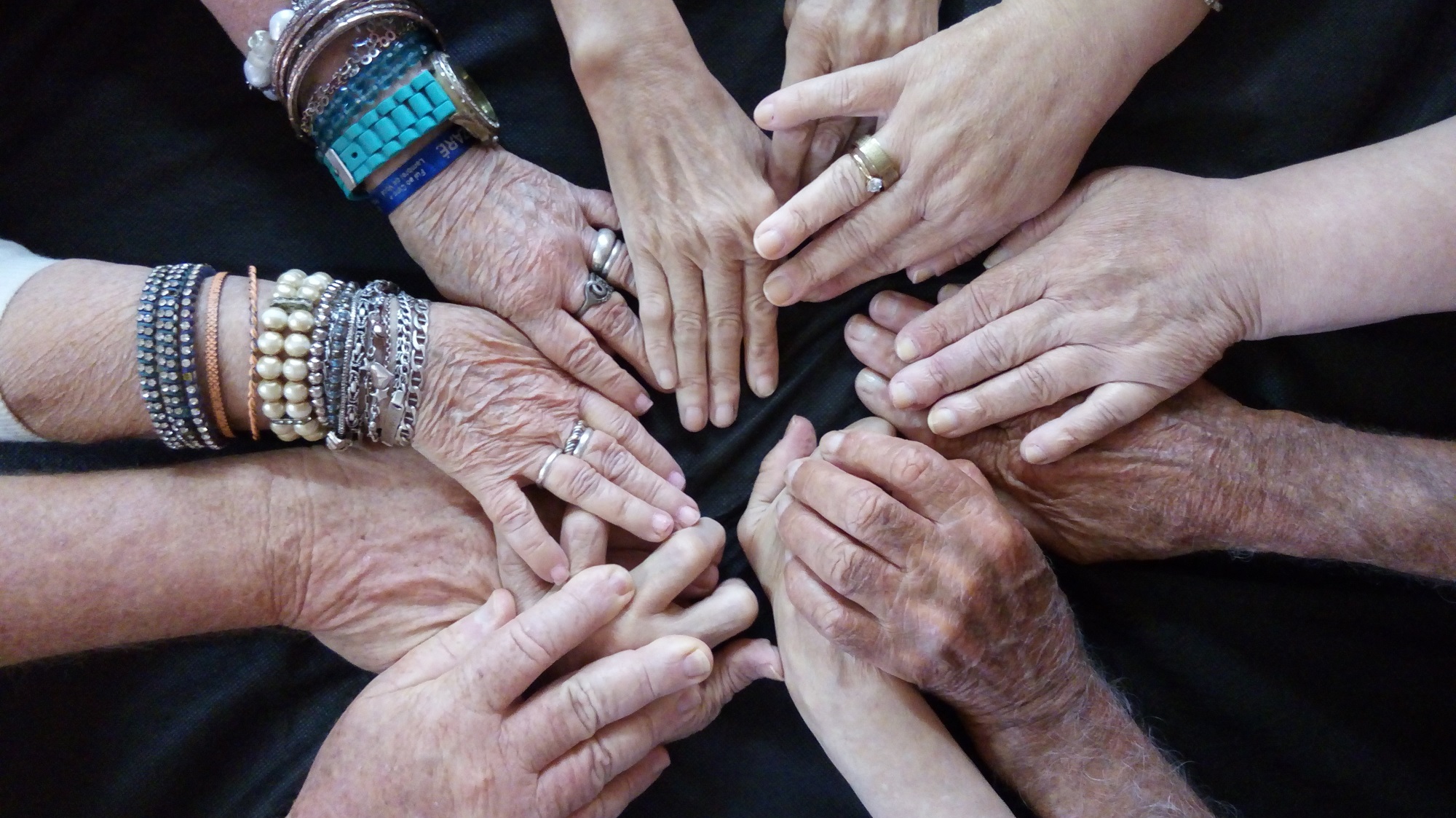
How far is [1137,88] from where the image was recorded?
4.86 feet

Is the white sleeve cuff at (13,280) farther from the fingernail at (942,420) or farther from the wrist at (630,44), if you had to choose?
the fingernail at (942,420)

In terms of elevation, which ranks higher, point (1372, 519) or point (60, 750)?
point (60, 750)

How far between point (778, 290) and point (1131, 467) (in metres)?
0.58

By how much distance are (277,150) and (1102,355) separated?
52.4 inches

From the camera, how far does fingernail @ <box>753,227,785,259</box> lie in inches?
51.2

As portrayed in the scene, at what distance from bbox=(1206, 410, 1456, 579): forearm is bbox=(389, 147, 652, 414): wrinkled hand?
0.92 metres

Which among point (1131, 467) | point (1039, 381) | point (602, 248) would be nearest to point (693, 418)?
point (602, 248)

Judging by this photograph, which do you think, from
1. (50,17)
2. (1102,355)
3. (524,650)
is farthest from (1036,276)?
(50,17)

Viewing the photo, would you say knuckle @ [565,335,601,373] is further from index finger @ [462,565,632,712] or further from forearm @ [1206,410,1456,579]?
forearm @ [1206,410,1456,579]

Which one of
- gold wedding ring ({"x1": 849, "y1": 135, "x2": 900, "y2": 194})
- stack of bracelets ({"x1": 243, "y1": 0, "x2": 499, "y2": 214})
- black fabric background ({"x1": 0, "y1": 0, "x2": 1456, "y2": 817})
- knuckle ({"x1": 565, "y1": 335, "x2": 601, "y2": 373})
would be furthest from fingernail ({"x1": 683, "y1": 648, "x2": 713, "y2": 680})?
stack of bracelets ({"x1": 243, "y1": 0, "x2": 499, "y2": 214})

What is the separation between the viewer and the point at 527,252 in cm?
140

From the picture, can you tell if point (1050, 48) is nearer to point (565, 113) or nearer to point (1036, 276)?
point (1036, 276)

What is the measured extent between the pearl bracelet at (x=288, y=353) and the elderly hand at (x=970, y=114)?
2.11 feet

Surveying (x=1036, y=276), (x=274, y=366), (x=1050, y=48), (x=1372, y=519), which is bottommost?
(x=1372, y=519)
